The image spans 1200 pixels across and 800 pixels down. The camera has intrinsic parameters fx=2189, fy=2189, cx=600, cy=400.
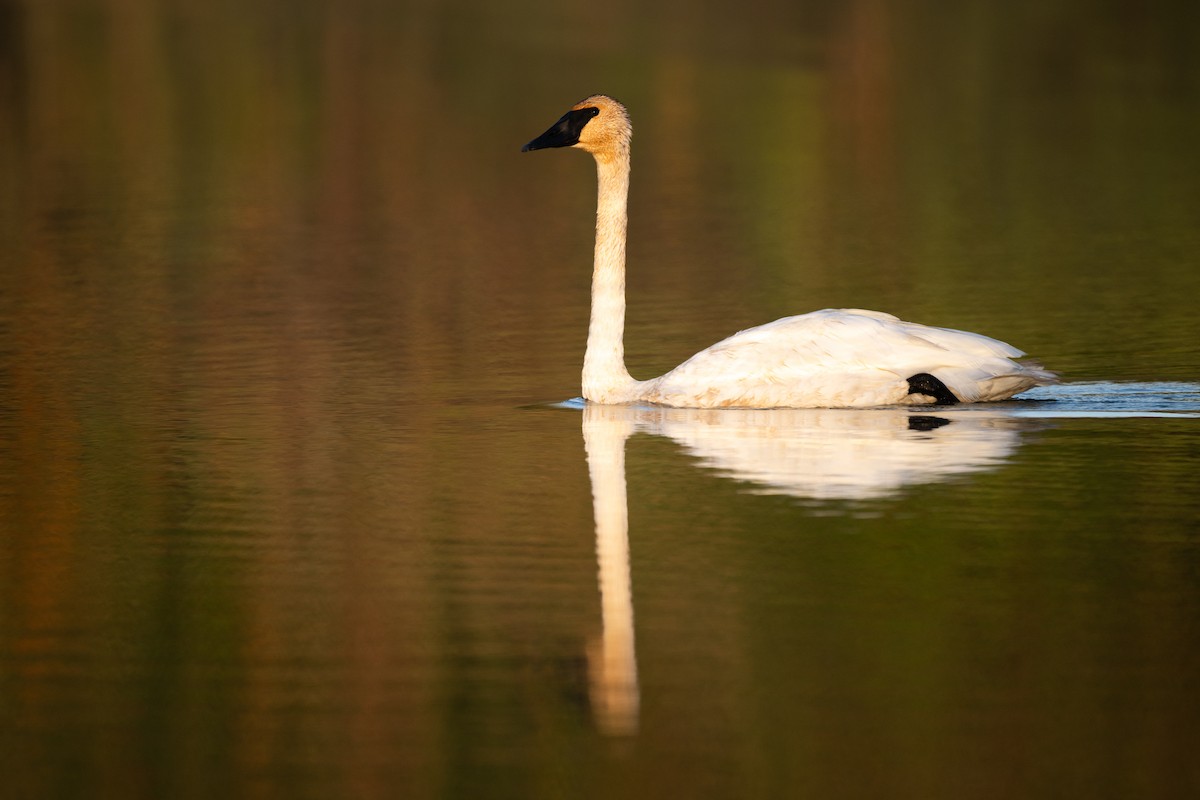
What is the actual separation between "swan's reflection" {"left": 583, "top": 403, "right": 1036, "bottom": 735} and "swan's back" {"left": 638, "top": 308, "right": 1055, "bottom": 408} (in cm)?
12

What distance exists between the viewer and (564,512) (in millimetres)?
10648

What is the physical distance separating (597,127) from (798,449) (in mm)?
3525

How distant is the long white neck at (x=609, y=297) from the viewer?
553 inches

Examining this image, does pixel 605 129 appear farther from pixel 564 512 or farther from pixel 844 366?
pixel 564 512

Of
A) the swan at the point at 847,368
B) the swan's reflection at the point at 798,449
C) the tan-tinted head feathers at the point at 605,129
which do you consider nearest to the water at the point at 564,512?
the swan's reflection at the point at 798,449

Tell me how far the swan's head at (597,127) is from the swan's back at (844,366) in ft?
6.64

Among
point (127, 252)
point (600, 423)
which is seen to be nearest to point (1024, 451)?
point (600, 423)

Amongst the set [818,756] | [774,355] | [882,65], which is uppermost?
[882,65]

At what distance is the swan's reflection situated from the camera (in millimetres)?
10750

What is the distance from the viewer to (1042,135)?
125 feet

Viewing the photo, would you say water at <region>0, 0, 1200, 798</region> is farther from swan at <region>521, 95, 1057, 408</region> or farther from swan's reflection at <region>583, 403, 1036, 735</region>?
swan at <region>521, 95, 1057, 408</region>

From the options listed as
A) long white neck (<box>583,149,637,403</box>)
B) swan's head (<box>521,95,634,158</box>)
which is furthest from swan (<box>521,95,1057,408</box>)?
swan's head (<box>521,95,634,158</box>)

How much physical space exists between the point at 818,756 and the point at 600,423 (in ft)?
21.6

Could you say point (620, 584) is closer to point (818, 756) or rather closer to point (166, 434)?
point (818, 756)
